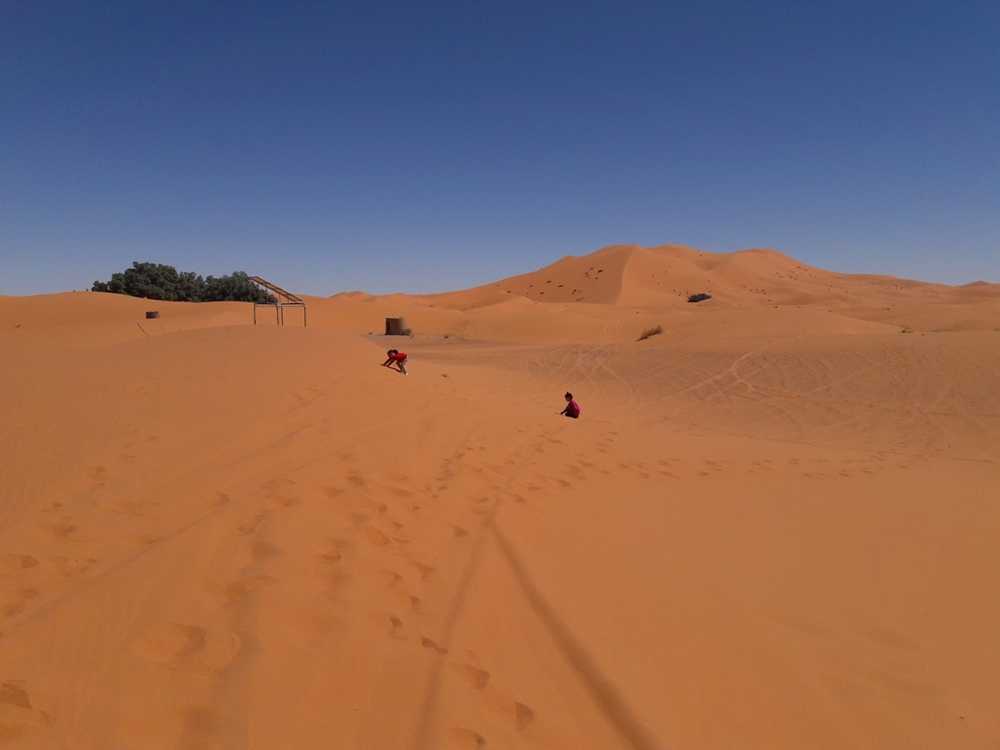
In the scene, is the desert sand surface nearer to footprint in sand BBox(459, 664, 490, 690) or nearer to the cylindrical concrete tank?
footprint in sand BBox(459, 664, 490, 690)

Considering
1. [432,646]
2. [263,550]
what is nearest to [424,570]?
[432,646]

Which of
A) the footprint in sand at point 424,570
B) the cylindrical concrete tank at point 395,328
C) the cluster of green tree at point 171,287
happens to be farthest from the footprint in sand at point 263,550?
the cluster of green tree at point 171,287

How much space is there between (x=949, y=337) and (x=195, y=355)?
63.2ft

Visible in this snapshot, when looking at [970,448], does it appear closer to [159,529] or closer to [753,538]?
[753,538]

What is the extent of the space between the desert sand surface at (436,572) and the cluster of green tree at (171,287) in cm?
3958

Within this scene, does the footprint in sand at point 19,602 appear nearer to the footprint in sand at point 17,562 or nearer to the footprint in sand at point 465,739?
the footprint in sand at point 17,562

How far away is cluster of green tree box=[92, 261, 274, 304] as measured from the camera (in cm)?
4316

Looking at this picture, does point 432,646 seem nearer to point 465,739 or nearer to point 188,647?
point 465,739

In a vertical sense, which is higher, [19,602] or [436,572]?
[19,602]

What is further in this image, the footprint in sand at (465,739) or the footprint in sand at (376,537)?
the footprint in sand at (376,537)

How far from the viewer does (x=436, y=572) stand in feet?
10.6

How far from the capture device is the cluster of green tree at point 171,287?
43156mm

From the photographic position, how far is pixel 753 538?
14.4ft

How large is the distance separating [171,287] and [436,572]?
4907 cm
